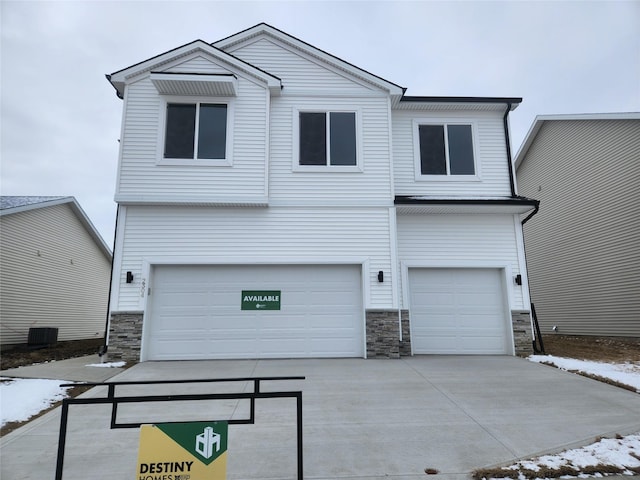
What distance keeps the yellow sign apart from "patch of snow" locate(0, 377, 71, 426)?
3.68 metres

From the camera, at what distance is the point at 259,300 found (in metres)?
9.29

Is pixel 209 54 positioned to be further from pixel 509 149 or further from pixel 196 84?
pixel 509 149

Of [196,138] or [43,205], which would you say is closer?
[196,138]

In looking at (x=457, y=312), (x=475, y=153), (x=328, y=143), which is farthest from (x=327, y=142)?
(x=457, y=312)

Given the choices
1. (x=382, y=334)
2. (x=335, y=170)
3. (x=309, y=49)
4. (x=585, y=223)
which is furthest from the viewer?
(x=585, y=223)

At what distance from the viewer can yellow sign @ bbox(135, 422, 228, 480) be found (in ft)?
9.37

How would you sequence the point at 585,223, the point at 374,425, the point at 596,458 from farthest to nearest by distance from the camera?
the point at 585,223, the point at 374,425, the point at 596,458

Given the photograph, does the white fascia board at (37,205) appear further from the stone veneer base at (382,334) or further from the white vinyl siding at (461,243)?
the white vinyl siding at (461,243)

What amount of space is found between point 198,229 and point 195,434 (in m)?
6.90

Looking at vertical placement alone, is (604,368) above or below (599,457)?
above

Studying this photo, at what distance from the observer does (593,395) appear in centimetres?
604

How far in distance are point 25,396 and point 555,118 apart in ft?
58.4

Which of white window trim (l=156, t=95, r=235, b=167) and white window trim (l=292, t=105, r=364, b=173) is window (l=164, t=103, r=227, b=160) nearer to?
white window trim (l=156, t=95, r=235, b=167)

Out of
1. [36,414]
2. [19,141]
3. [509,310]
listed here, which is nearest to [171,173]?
Answer: [36,414]
